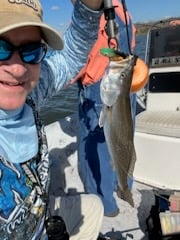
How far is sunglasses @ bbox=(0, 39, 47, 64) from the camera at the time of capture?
139 cm

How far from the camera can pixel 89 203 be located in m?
2.43

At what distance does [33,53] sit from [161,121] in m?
2.38

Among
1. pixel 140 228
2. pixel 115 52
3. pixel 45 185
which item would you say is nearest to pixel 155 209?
pixel 140 228

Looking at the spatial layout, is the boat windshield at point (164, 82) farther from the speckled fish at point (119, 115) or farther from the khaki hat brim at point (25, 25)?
the khaki hat brim at point (25, 25)

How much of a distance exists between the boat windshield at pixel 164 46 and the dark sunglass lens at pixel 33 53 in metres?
2.69

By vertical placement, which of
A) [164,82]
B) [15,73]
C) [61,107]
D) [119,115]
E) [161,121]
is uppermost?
[15,73]

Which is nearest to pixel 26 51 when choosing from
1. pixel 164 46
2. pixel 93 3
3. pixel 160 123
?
pixel 93 3

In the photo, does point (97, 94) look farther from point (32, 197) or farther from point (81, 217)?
point (32, 197)

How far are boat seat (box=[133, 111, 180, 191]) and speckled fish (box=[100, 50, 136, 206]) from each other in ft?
4.46

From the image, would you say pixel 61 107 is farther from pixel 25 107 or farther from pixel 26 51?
pixel 26 51

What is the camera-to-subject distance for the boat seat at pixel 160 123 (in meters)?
3.51

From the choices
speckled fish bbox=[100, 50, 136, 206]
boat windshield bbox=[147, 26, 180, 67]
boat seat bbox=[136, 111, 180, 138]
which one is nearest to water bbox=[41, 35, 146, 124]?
boat windshield bbox=[147, 26, 180, 67]

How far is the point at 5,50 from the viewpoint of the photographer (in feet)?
4.57

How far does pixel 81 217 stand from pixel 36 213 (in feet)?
2.53
